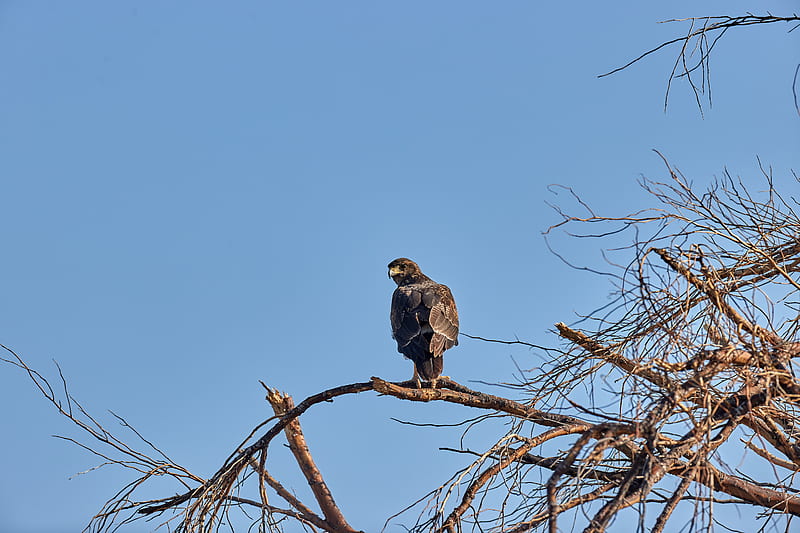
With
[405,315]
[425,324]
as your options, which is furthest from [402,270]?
[425,324]

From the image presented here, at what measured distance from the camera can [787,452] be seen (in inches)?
165

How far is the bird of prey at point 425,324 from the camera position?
600cm

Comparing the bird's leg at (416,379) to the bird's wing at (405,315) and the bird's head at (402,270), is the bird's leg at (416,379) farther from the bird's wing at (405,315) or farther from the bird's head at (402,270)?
the bird's head at (402,270)

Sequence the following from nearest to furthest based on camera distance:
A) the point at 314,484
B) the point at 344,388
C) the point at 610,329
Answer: the point at 610,329, the point at 344,388, the point at 314,484

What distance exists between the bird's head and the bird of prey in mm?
607

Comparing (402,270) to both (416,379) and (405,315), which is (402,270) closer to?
(405,315)

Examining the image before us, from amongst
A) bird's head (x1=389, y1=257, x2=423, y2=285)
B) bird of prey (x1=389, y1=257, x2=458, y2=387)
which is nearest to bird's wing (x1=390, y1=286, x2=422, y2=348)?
bird of prey (x1=389, y1=257, x2=458, y2=387)

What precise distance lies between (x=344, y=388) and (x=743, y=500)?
7.73 ft

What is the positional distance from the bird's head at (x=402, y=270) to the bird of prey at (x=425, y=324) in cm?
61

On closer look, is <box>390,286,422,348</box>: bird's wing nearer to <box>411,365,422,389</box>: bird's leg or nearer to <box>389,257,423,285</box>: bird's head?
<box>411,365,422,389</box>: bird's leg

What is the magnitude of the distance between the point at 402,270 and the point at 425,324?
75.6 inches

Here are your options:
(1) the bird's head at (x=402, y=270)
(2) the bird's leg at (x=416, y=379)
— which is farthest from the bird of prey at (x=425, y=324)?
(1) the bird's head at (x=402, y=270)

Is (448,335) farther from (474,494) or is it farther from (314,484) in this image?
(474,494)

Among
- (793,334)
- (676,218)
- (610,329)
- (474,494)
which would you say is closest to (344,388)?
(474,494)
